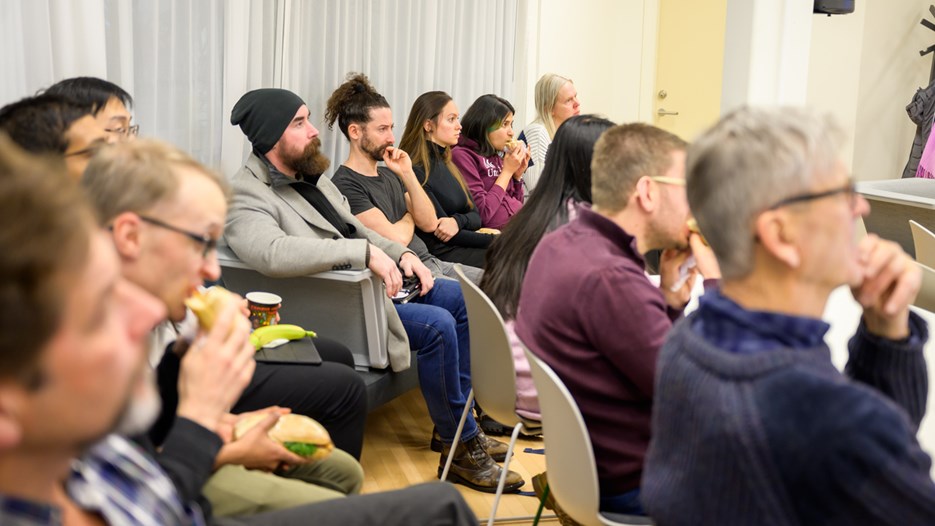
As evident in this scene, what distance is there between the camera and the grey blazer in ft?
9.88

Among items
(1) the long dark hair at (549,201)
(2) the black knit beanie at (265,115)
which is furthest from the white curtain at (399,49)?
(1) the long dark hair at (549,201)

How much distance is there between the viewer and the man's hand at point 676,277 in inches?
90.4

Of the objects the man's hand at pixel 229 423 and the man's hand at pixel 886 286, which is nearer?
the man's hand at pixel 886 286

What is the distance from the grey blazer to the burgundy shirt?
109cm

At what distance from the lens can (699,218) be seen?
1.33 meters

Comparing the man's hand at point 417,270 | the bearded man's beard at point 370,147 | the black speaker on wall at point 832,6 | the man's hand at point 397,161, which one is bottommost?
the man's hand at point 417,270

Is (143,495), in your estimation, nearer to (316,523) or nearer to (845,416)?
(316,523)

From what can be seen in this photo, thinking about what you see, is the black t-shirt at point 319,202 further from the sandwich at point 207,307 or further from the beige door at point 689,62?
the beige door at point 689,62

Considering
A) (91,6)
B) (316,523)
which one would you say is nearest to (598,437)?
(316,523)

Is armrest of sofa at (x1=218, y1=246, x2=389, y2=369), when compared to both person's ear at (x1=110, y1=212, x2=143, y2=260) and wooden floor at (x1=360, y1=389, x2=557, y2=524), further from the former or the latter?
person's ear at (x1=110, y1=212, x2=143, y2=260)

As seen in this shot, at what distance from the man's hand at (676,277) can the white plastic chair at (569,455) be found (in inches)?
20.3

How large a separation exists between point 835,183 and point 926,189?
3861 mm

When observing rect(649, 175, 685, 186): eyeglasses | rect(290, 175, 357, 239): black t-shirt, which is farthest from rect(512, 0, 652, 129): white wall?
rect(649, 175, 685, 186): eyeglasses

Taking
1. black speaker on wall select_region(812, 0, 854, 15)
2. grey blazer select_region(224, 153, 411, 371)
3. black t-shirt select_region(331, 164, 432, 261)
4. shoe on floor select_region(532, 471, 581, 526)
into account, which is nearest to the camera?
shoe on floor select_region(532, 471, 581, 526)
